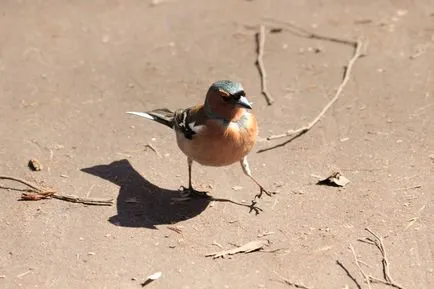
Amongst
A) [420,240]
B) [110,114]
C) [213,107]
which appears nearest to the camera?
[420,240]

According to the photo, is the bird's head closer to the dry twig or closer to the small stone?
the dry twig

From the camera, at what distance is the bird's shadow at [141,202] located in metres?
6.64

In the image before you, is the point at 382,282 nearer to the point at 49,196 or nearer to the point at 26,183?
the point at 49,196

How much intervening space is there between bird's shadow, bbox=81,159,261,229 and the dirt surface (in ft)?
0.06

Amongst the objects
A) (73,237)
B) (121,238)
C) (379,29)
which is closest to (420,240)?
(121,238)

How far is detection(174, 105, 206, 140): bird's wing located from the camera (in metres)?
6.57

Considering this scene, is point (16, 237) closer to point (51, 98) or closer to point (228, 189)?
point (228, 189)

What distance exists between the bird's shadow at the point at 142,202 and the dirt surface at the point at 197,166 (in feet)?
0.06

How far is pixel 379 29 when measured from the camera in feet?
32.8

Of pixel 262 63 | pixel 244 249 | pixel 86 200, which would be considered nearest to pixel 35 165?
pixel 86 200

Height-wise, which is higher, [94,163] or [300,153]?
[300,153]

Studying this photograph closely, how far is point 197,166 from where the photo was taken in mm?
7504

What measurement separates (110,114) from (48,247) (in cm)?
249

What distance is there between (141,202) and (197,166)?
827 millimetres
